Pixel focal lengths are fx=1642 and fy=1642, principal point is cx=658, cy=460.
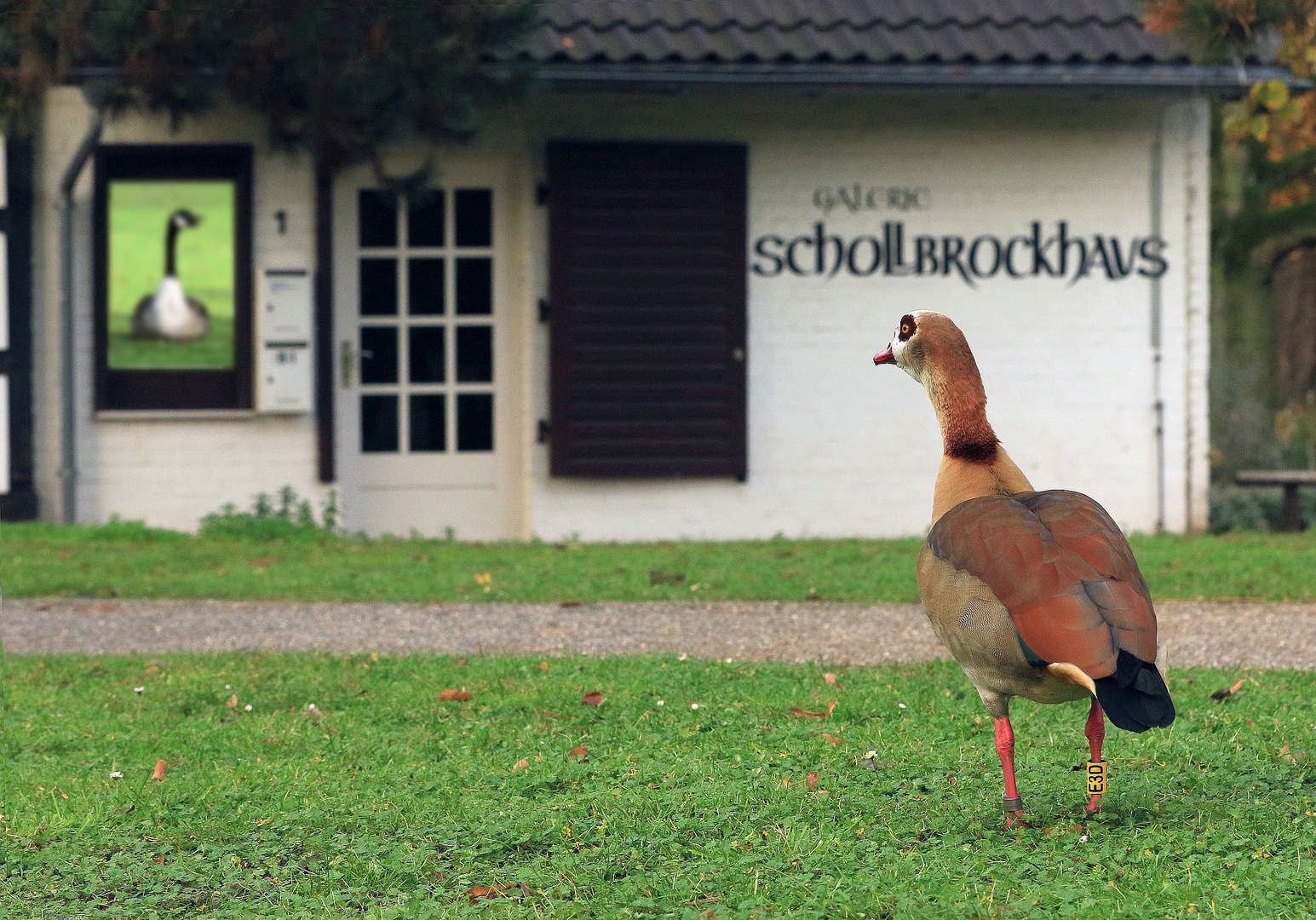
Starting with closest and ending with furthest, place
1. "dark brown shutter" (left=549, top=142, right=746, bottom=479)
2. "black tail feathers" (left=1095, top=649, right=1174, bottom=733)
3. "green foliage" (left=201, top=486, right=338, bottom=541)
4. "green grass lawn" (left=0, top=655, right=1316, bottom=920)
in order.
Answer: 1. "black tail feathers" (left=1095, top=649, right=1174, bottom=733)
2. "green grass lawn" (left=0, top=655, right=1316, bottom=920)
3. "green foliage" (left=201, top=486, right=338, bottom=541)
4. "dark brown shutter" (left=549, top=142, right=746, bottom=479)

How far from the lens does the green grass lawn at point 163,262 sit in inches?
464

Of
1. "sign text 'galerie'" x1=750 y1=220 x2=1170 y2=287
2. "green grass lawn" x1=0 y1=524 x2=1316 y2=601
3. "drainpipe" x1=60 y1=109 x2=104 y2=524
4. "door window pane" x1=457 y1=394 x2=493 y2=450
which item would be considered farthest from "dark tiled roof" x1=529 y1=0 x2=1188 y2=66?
"drainpipe" x1=60 y1=109 x2=104 y2=524

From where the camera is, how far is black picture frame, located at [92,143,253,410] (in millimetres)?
11688

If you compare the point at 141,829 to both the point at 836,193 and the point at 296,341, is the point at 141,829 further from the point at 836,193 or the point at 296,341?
the point at 836,193

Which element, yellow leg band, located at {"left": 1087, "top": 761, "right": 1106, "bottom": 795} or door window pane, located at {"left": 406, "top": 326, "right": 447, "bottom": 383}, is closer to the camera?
yellow leg band, located at {"left": 1087, "top": 761, "right": 1106, "bottom": 795}

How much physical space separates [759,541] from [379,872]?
7472mm

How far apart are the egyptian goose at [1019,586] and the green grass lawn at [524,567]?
410 cm

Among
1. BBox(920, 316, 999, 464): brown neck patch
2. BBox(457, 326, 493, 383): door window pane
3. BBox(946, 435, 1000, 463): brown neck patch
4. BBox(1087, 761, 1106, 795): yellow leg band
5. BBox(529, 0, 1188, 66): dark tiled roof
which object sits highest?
BBox(529, 0, 1188, 66): dark tiled roof

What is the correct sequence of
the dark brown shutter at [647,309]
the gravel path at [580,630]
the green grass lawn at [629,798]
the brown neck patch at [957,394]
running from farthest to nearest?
the dark brown shutter at [647,309]
the gravel path at [580,630]
the brown neck patch at [957,394]
the green grass lawn at [629,798]

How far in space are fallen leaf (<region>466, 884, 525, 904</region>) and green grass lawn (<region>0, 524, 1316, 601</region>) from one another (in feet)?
15.3

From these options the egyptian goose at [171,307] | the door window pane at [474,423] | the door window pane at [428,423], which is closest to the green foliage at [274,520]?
the door window pane at [428,423]

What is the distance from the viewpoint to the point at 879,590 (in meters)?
8.73

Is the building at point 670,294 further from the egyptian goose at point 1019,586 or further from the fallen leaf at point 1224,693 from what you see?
the egyptian goose at point 1019,586

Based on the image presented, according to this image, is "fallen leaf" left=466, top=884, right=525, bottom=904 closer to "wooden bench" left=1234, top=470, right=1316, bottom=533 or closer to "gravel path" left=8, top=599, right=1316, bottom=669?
"gravel path" left=8, top=599, right=1316, bottom=669
